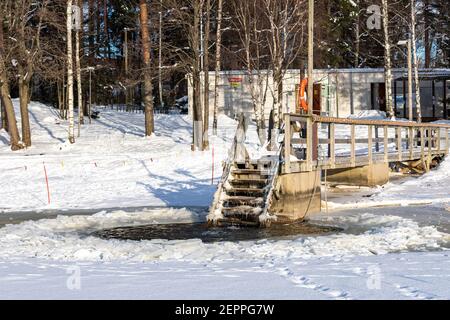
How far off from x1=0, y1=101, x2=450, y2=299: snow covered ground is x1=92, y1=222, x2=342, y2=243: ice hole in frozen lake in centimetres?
50

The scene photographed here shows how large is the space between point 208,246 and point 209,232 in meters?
2.52

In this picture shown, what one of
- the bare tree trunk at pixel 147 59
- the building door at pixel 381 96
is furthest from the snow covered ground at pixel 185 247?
the building door at pixel 381 96

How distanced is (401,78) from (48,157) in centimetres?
2519

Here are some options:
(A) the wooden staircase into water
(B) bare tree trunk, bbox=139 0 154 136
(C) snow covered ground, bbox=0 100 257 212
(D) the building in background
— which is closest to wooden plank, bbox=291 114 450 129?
(A) the wooden staircase into water

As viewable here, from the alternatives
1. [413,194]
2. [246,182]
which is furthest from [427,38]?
[246,182]

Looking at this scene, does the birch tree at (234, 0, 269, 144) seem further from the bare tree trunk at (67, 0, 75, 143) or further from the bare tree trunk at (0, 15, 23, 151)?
the bare tree trunk at (0, 15, 23, 151)

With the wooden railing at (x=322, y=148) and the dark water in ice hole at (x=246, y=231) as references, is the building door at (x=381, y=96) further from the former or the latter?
the dark water in ice hole at (x=246, y=231)

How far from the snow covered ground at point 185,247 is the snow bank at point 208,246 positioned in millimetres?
20

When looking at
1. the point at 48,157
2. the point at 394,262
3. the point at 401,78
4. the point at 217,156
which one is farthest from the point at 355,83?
the point at 394,262

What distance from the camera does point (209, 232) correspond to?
47.0 feet

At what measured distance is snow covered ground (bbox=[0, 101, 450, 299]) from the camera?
7.45 meters

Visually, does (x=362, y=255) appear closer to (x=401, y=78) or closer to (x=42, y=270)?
(x=42, y=270)

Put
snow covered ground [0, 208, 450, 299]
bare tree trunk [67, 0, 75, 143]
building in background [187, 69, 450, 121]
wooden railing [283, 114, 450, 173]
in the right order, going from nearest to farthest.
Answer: snow covered ground [0, 208, 450, 299]
wooden railing [283, 114, 450, 173]
bare tree trunk [67, 0, 75, 143]
building in background [187, 69, 450, 121]

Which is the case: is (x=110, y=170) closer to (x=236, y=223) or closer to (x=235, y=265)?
(x=236, y=223)
